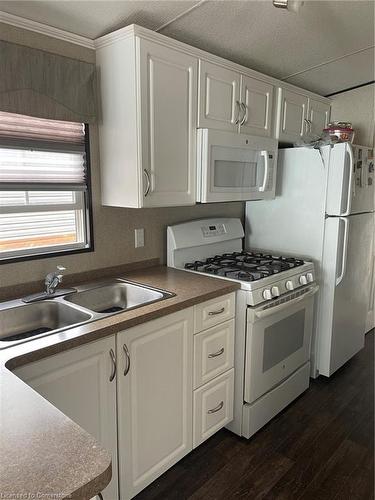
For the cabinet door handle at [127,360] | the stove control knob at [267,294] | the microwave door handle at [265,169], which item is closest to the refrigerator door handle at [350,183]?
the microwave door handle at [265,169]

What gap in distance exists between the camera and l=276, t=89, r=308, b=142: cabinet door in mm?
2741

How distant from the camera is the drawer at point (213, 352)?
1962 millimetres

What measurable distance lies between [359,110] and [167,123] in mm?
2269

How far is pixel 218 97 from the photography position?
7.37ft

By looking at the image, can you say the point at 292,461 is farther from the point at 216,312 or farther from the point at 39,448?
the point at 39,448

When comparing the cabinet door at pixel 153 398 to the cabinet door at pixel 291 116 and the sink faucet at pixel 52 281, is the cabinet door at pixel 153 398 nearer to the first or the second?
the sink faucet at pixel 52 281

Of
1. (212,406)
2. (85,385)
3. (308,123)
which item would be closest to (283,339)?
Result: (212,406)

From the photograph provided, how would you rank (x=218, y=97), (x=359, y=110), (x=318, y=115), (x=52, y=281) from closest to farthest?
1. (x=52, y=281)
2. (x=218, y=97)
3. (x=318, y=115)
4. (x=359, y=110)

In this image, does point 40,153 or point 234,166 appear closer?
point 40,153

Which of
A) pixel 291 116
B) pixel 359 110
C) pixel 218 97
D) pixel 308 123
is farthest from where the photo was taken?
pixel 359 110

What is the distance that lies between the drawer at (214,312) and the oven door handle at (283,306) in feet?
0.51

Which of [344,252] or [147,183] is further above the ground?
[147,183]

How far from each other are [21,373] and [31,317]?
22.1 inches

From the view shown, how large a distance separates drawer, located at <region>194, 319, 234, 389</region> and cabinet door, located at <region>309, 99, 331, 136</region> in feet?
6.31
